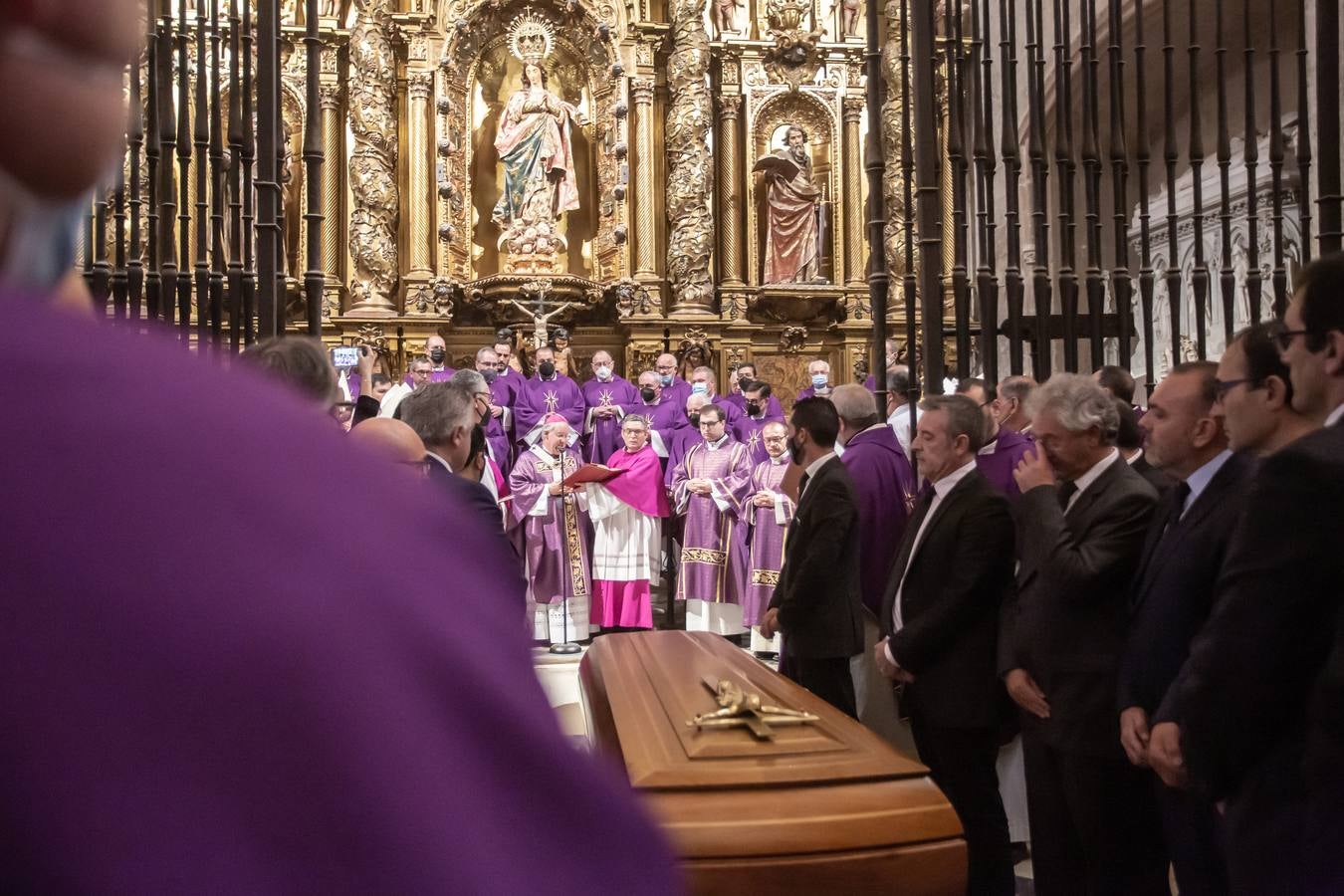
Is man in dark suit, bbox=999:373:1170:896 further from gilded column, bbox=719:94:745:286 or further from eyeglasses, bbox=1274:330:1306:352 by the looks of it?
gilded column, bbox=719:94:745:286

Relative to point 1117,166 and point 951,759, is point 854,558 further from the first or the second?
point 1117,166

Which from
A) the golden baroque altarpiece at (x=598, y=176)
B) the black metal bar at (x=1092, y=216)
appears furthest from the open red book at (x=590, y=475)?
the black metal bar at (x=1092, y=216)

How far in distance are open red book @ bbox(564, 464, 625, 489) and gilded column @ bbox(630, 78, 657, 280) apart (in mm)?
5279

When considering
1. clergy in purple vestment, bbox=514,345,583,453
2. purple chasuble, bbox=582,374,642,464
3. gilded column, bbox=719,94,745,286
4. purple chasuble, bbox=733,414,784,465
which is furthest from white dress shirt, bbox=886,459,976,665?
gilded column, bbox=719,94,745,286

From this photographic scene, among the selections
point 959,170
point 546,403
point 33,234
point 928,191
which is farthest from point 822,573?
point 546,403

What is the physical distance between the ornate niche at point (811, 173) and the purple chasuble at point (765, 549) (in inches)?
233

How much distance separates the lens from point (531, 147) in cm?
1440

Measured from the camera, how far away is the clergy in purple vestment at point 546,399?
1144cm

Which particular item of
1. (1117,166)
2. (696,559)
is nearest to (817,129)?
(696,559)

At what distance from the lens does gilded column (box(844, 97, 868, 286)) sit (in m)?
14.6

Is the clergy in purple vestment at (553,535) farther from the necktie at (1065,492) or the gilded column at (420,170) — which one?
the necktie at (1065,492)

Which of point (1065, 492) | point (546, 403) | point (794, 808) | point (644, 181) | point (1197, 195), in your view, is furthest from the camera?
point (644, 181)

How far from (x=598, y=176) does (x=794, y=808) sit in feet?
43.6

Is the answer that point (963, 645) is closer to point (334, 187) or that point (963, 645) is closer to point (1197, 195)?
point (1197, 195)
